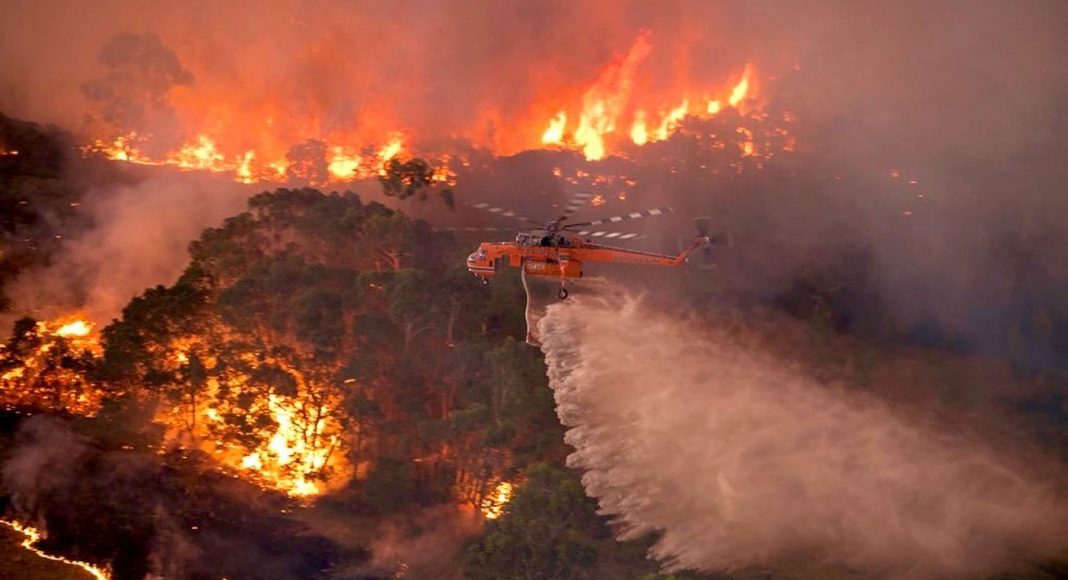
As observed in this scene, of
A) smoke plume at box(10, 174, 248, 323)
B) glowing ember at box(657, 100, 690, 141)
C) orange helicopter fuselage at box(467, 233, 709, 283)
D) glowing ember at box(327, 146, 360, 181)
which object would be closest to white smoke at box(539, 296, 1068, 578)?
orange helicopter fuselage at box(467, 233, 709, 283)

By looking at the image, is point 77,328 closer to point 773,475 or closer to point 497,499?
point 497,499

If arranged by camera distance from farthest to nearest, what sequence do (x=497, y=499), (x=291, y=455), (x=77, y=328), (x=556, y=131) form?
(x=556, y=131) < (x=77, y=328) < (x=291, y=455) < (x=497, y=499)

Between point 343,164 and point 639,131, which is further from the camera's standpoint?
point 639,131

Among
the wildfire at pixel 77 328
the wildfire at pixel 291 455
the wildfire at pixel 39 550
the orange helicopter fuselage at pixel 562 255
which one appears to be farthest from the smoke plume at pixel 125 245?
the orange helicopter fuselage at pixel 562 255

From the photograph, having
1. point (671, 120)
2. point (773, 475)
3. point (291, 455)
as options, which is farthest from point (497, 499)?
point (671, 120)

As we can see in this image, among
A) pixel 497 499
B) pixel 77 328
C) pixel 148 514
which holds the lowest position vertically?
pixel 148 514

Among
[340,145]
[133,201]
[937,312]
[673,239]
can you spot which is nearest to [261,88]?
[340,145]

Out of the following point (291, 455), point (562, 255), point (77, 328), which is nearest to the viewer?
point (562, 255)

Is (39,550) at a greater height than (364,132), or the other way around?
(364,132)
